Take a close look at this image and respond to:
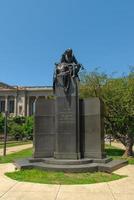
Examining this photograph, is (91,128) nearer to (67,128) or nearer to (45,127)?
(67,128)

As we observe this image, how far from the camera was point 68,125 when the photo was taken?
1477 cm

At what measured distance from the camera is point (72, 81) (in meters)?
15.1

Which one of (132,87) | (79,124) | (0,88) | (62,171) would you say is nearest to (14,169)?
(62,171)

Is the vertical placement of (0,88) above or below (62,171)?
above

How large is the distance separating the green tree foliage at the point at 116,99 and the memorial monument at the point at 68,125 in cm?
813

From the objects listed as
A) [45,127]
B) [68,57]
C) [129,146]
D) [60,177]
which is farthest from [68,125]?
[129,146]

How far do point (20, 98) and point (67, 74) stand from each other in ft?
345

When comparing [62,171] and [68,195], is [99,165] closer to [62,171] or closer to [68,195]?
[62,171]

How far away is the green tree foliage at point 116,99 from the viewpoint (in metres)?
22.9

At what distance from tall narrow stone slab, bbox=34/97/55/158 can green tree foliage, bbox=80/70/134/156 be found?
8.72 meters

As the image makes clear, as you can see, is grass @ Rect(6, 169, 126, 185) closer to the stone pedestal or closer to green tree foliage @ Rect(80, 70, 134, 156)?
the stone pedestal

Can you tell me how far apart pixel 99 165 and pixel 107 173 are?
2.13 ft

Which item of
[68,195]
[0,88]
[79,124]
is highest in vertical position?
[0,88]

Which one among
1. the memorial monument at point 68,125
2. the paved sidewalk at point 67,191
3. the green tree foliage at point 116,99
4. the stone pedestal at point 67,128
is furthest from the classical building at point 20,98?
the paved sidewalk at point 67,191
